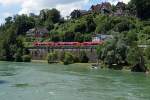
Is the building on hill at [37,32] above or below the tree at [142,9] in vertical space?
below

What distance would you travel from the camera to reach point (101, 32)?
140 meters

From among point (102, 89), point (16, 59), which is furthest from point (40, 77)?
point (16, 59)

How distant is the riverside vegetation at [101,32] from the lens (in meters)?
92.1

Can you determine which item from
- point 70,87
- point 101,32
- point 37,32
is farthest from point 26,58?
point 70,87

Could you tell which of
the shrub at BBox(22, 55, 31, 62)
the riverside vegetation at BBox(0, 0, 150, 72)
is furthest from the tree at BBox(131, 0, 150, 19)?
the shrub at BBox(22, 55, 31, 62)

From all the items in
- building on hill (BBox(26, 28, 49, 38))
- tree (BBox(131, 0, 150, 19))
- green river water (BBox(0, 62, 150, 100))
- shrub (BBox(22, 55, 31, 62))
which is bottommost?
green river water (BBox(0, 62, 150, 100))

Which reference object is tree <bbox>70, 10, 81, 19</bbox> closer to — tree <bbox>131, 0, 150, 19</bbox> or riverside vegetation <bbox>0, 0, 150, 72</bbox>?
riverside vegetation <bbox>0, 0, 150, 72</bbox>

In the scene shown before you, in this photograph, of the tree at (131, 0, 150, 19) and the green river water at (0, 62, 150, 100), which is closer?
the green river water at (0, 62, 150, 100)

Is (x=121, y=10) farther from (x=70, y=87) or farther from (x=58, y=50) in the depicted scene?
(x=70, y=87)

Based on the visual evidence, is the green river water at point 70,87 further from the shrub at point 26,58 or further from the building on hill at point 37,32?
the building on hill at point 37,32

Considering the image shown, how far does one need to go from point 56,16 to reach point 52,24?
7385 mm

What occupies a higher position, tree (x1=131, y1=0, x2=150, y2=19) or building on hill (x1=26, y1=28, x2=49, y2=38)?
tree (x1=131, y1=0, x2=150, y2=19)

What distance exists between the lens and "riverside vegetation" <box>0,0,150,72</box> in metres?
92.1


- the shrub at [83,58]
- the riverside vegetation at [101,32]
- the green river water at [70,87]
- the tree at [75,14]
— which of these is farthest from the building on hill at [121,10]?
the green river water at [70,87]
